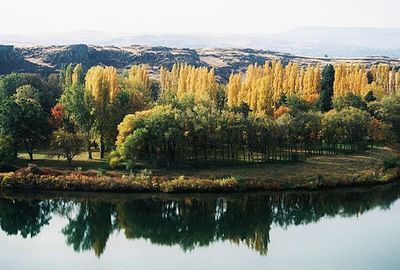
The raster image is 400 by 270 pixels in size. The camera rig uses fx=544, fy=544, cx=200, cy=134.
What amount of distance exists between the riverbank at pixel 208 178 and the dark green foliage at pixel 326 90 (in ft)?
74.3

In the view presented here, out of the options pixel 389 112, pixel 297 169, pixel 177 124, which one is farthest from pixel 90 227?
pixel 389 112

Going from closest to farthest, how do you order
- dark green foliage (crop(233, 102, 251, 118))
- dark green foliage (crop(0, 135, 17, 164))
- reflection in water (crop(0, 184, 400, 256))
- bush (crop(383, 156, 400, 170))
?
reflection in water (crop(0, 184, 400, 256)), dark green foliage (crop(0, 135, 17, 164)), bush (crop(383, 156, 400, 170)), dark green foliage (crop(233, 102, 251, 118))

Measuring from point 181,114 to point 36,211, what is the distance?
48.7ft

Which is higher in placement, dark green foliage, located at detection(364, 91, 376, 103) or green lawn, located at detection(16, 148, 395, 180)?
dark green foliage, located at detection(364, 91, 376, 103)

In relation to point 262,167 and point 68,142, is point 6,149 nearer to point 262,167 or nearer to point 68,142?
point 68,142

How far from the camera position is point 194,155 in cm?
4966

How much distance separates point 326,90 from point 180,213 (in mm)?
40523

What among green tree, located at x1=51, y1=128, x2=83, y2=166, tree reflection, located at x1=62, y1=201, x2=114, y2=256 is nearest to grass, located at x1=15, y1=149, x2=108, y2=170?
green tree, located at x1=51, y1=128, x2=83, y2=166

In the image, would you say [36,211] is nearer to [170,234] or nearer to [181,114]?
[170,234]

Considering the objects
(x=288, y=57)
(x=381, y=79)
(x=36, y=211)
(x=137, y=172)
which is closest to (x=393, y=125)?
(x=381, y=79)

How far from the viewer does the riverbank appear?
133 feet

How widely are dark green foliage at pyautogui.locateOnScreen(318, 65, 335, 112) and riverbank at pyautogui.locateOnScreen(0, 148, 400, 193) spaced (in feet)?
74.3

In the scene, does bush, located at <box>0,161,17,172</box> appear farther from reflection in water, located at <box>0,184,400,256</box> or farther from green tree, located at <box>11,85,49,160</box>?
green tree, located at <box>11,85,49,160</box>

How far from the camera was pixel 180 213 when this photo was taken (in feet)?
124
